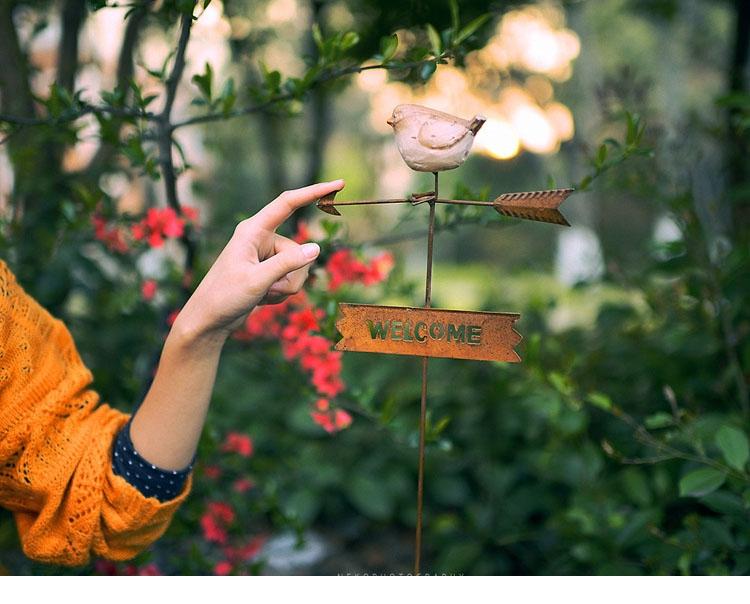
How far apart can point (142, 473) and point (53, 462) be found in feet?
0.47

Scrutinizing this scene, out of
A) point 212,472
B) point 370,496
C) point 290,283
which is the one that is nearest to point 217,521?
point 212,472

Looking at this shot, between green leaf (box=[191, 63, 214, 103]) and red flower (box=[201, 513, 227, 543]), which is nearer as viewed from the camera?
green leaf (box=[191, 63, 214, 103])

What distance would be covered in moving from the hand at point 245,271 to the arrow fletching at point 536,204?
26 cm

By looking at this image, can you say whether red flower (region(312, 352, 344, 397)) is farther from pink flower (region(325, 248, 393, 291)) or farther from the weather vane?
the weather vane

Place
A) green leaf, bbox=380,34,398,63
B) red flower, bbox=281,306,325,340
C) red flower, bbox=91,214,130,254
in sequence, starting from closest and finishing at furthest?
green leaf, bbox=380,34,398,63, red flower, bbox=281,306,325,340, red flower, bbox=91,214,130,254

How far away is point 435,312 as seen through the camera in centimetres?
117

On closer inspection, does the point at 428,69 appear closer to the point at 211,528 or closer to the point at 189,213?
the point at 189,213

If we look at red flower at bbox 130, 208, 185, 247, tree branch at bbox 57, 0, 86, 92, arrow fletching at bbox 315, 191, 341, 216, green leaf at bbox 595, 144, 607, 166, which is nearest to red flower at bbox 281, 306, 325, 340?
red flower at bbox 130, 208, 185, 247

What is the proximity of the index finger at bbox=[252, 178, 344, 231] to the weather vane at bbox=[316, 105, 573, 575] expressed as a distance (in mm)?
22

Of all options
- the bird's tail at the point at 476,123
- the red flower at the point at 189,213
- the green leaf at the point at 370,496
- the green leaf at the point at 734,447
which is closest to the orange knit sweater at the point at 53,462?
the red flower at the point at 189,213

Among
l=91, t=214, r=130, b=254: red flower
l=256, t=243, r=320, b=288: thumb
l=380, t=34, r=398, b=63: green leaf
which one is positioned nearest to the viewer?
l=256, t=243, r=320, b=288: thumb

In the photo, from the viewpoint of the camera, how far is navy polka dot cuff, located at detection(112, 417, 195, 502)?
1217 mm

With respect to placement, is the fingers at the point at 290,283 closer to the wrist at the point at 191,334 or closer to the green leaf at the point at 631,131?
the wrist at the point at 191,334

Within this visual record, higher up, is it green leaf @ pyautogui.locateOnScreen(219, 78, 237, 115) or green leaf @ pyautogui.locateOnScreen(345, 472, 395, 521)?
green leaf @ pyautogui.locateOnScreen(219, 78, 237, 115)
